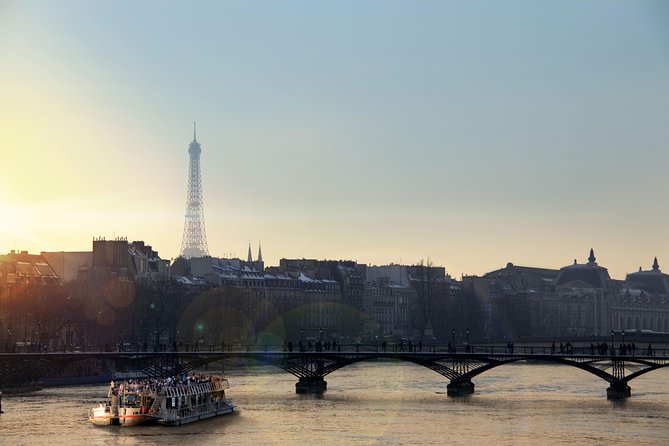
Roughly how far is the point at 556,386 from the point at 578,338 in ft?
160

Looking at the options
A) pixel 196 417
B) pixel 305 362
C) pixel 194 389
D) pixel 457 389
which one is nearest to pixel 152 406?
pixel 196 417

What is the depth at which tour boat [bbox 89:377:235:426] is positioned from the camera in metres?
87.6

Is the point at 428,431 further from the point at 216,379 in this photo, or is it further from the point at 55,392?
the point at 55,392

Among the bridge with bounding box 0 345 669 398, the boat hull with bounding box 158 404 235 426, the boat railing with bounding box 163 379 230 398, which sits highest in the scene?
the bridge with bounding box 0 345 669 398

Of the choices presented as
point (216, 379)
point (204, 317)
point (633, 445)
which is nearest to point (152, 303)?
point (204, 317)

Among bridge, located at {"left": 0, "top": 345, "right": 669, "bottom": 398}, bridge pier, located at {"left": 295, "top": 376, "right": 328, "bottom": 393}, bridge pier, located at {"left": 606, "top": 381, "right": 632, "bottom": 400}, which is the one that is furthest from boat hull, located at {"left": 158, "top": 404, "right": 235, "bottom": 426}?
bridge pier, located at {"left": 606, "top": 381, "right": 632, "bottom": 400}

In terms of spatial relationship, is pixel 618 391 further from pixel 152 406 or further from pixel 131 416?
pixel 131 416

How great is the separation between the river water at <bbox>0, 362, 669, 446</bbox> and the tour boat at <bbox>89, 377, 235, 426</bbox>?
1255 mm

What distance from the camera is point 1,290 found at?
14575 centimetres

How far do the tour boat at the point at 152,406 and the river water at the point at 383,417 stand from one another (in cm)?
125

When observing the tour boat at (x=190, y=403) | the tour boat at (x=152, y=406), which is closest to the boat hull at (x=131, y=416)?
the tour boat at (x=152, y=406)

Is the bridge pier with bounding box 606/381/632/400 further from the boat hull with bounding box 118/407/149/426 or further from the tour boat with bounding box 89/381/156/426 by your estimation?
the boat hull with bounding box 118/407/149/426

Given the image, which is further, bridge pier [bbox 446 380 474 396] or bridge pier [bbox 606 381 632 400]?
bridge pier [bbox 446 380 474 396]

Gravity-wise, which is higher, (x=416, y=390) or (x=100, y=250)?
(x=100, y=250)
